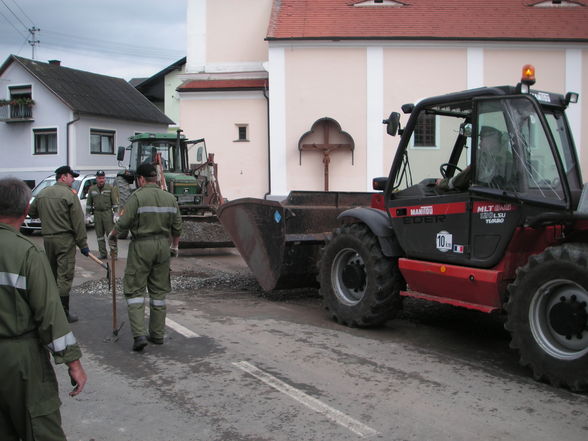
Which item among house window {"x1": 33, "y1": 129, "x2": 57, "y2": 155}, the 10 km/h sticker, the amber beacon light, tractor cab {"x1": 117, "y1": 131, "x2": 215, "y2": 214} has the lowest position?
the 10 km/h sticker

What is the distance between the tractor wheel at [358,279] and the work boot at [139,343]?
7.29 feet

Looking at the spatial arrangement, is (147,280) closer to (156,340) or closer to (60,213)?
(156,340)

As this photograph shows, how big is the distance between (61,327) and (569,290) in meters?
3.78

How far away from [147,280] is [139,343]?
0.65 m

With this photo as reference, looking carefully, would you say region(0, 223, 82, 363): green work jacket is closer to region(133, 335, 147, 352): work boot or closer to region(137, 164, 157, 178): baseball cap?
region(133, 335, 147, 352): work boot

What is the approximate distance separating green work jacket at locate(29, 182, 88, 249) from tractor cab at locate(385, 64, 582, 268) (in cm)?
362

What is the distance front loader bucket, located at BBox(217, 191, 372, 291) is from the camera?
8.26 metres

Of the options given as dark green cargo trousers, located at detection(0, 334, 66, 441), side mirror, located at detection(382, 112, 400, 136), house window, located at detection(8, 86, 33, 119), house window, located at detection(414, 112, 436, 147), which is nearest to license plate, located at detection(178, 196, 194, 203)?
house window, located at detection(414, 112, 436, 147)

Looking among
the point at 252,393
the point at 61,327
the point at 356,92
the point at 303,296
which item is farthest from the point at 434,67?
the point at 61,327

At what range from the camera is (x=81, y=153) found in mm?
33219

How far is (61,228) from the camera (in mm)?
7363

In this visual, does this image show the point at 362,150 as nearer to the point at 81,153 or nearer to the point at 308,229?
the point at 308,229

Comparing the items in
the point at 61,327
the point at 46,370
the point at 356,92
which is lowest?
the point at 46,370

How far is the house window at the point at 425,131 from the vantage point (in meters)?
6.70
